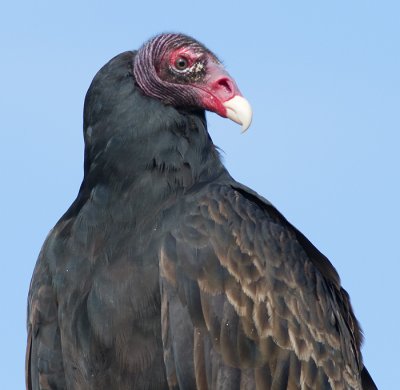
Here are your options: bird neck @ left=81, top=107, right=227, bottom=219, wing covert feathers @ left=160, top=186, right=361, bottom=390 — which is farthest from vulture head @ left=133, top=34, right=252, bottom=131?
wing covert feathers @ left=160, top=186, right=361, bottom=390

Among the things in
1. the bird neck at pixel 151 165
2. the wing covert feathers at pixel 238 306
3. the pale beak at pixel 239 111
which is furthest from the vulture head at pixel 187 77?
the wing covert feathers at pixel 238 306

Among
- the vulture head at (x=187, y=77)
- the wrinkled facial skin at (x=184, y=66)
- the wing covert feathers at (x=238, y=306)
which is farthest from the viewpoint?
the wrinkled facial skin at (x=184, y=66)

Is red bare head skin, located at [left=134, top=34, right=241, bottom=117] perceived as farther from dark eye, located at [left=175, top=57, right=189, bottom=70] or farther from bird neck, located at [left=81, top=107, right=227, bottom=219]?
bird neck, located at [left=81, top=107, right=227, bottom=219]

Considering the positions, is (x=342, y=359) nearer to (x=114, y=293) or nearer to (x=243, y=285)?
(x=243, y=285)

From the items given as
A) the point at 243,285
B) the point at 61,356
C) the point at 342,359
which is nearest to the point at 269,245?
the point at 243,285

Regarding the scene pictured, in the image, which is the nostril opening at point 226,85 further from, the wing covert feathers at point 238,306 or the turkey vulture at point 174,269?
the wing covert feathers at point 238,306

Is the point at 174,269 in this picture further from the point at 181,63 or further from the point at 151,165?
the point at 181,63

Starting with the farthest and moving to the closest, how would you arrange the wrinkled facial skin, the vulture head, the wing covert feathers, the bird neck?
the wrinkled facial skin, the vulture head, the bird neck, the wing covert feathers

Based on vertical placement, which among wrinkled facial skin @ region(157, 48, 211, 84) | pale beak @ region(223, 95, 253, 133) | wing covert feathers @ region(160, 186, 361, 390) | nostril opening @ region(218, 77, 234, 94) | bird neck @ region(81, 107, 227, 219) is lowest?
wing covert feathers @ region(160, 186, 361, 390)

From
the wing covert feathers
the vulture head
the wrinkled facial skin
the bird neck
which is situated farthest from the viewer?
the wrinkled facial skin
